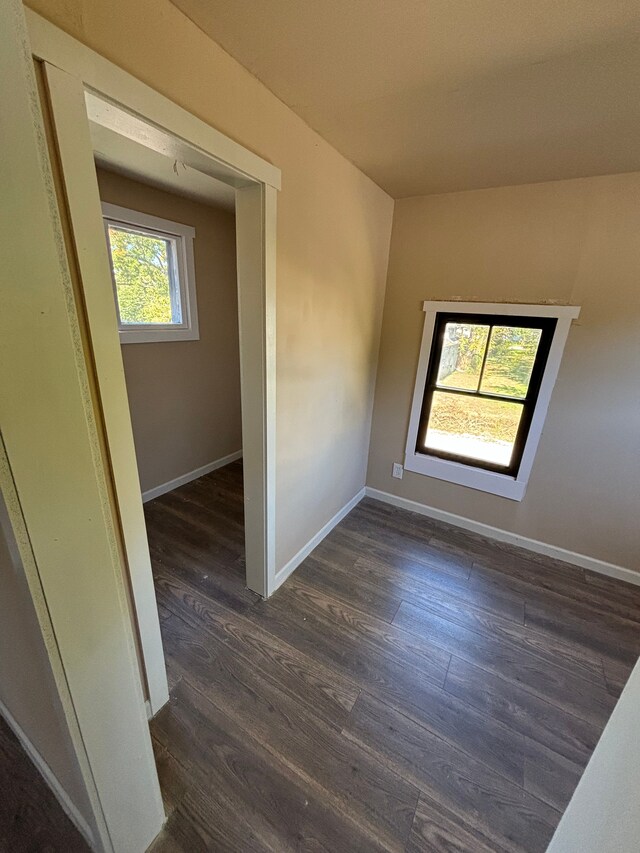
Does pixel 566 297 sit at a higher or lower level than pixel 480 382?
higher

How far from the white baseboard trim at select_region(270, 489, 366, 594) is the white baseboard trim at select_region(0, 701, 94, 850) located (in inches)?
40.7

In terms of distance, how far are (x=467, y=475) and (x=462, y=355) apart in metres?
0.90

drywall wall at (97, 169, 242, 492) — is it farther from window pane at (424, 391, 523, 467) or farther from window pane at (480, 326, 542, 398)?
window pane at (480, 326, 542, 398)

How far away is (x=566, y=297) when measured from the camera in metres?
1.97

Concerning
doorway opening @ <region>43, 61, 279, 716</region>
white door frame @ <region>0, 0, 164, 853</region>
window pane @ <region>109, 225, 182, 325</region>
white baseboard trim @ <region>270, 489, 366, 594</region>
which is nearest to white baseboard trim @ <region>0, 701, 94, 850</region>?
white door frame @ <region>0, 0, 164, 853</region>

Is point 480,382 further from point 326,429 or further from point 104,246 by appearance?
point 104,246

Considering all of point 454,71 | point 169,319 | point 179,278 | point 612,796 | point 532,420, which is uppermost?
point 454,71

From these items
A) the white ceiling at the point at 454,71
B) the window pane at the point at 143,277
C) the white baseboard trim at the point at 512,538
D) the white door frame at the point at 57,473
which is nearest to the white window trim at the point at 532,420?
the white baseboard trim at the point at 512,538

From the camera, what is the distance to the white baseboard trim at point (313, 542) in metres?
1.97

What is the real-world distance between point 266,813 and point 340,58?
2.43m

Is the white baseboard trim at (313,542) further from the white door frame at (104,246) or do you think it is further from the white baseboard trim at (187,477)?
the white baseboard trim at (187,477)

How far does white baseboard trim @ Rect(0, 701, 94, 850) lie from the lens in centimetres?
99

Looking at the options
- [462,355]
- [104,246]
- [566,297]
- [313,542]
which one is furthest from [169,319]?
[566,297]

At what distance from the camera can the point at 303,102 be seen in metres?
1.27
